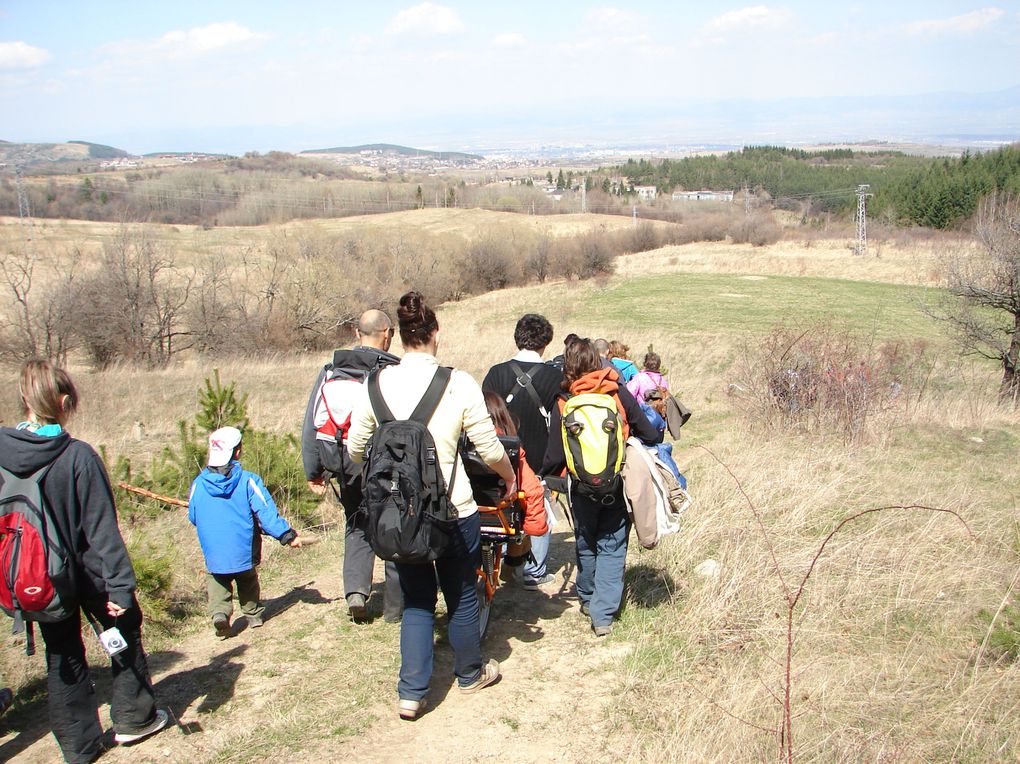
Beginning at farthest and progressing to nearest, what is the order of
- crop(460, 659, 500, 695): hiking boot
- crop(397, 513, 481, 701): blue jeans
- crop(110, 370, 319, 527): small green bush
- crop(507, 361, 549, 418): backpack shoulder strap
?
crop(110, 370, 319, 527): small green bush < crop(507, 361, 549, 418): backpack shoulder strap < crop(460, 659, 500, 695): hiking boot < crop(397, 513, 481, 701): blue jeans

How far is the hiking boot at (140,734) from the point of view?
350 cm

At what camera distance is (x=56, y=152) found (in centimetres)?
14662

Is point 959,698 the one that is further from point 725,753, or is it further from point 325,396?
point 325,396

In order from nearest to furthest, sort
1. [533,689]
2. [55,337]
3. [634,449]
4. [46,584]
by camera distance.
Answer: [46,584]
[533,689]
[634,449]
[55,337]

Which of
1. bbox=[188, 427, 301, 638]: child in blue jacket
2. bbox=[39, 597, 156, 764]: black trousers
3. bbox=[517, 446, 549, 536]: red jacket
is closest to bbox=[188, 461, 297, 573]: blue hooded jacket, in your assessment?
bbox=[188, 427, 301, 638]: child in blue jacket

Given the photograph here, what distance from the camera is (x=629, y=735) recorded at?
3.44 metres

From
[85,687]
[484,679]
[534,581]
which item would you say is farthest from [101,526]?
[534,581]

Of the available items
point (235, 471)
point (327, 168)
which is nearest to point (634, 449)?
point (235, 471)

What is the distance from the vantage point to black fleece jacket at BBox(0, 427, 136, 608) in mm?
3010

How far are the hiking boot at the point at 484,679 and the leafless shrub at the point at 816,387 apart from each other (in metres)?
7.12

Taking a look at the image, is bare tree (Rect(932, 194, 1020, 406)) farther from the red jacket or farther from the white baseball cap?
the white baseball cap

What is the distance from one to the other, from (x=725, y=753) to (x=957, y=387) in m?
14.0

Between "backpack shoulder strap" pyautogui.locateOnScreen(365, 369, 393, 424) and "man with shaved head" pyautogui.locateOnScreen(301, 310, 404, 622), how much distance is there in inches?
32.5

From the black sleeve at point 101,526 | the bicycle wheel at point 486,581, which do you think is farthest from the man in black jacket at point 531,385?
the black sleeve at point 101,526
